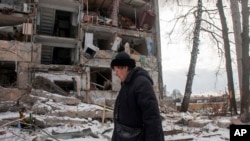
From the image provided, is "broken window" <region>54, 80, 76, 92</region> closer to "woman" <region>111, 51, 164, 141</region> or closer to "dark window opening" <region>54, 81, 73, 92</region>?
"dark window opening" <region>54, 81, 73, 92</region>

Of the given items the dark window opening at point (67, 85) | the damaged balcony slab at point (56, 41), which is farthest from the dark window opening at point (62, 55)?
the dark window opening at point (67, 85)

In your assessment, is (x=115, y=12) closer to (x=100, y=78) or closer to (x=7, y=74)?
(x=100, y=78)

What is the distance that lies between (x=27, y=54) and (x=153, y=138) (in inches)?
693

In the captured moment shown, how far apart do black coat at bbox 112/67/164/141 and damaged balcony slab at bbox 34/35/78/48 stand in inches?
718

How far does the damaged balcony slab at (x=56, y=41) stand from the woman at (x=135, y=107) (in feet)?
59.5

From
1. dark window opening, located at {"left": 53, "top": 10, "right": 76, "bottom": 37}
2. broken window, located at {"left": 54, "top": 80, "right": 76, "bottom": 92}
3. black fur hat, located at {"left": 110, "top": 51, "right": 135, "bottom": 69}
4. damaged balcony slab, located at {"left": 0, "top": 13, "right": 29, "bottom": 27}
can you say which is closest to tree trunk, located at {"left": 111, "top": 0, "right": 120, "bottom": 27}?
dark window opening, located at {"left": 53, "top": 10, "right": 76, "bottom": 37}

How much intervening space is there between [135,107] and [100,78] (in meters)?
22.2

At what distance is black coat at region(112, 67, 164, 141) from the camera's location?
9.60 feet

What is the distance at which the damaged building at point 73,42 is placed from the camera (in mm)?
18922

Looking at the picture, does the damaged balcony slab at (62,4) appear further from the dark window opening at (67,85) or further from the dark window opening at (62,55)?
the dark window opening at (67,85)

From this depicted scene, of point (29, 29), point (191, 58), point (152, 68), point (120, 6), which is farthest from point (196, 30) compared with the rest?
point (29, 29)

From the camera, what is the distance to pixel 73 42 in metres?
21.8

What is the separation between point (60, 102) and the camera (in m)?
12.2

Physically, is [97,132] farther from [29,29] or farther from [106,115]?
[29,29]
